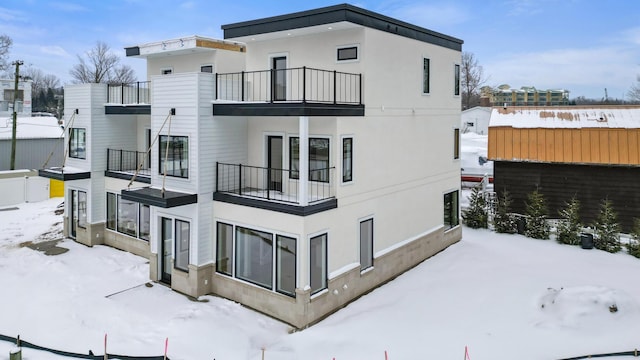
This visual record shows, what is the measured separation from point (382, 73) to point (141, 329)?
958cm

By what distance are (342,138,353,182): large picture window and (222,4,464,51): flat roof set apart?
10.6 ft

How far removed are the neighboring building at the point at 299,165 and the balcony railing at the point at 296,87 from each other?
0.12 feet

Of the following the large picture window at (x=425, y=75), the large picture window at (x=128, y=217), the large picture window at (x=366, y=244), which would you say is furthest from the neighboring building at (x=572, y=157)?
the large picture window at (x=128, y=217)

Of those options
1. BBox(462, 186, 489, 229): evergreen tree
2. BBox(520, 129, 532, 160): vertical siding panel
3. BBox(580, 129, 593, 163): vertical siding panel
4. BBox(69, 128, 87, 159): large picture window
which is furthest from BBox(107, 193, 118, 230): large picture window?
BBox(580, 129, 593, 163): vertical siding panel

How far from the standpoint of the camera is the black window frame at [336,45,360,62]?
45.0 ft

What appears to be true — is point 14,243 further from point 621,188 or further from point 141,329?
point 621,188

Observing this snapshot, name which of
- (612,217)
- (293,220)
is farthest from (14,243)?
(612,217)

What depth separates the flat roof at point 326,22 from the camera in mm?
12930

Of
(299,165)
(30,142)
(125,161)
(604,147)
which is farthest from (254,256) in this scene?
(30,142)

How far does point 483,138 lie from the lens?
39.3m

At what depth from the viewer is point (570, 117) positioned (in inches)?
862

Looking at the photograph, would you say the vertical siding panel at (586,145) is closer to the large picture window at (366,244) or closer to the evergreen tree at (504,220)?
the evergreen tree at (504,220)

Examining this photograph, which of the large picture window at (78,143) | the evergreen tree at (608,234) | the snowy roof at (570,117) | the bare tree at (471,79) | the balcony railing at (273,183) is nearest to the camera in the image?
the balcony railing at (273,183)

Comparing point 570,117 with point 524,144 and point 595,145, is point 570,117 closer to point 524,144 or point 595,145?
point 595,145
